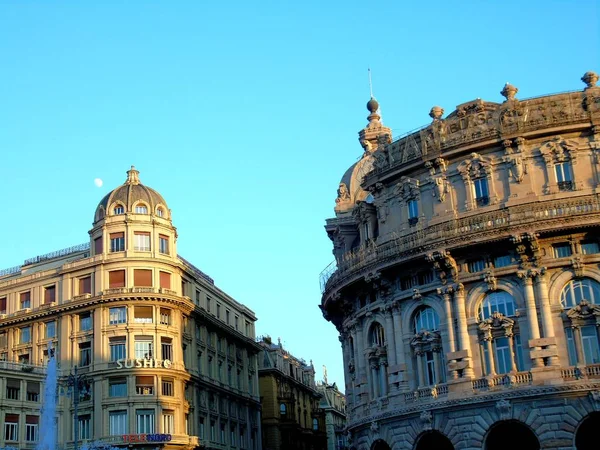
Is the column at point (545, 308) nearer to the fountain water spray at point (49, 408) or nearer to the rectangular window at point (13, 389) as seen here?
the fountain water spray at point (49, 408)

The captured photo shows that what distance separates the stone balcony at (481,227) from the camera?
5153 cm

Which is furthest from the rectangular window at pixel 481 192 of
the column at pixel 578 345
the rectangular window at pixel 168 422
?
the rectangular window at pixel 168 422

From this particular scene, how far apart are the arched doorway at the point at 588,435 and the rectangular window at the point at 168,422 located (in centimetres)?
3780

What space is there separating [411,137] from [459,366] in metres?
15.0

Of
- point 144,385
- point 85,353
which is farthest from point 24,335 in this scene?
point 144,385

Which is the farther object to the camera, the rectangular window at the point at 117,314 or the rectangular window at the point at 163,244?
the rectangular window at the point at 163,244

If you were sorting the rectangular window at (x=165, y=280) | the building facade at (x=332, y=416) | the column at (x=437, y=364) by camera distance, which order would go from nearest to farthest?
the column at (x=437, y=364) < the rectangular window at (x=165, y=280) < the building facade at (x=332, y=416)

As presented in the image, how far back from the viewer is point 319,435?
122m

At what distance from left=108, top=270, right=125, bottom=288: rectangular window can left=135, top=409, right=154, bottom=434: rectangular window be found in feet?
36.0

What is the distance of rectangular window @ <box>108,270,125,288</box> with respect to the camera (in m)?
79.7

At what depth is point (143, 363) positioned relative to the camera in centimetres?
7719

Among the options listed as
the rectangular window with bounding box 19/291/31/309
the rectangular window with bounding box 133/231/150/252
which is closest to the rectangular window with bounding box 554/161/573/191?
the rectangular window with bounding box 133/231/150/252

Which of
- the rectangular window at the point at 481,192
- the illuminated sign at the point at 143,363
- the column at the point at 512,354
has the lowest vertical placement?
the column at the point at 512,354

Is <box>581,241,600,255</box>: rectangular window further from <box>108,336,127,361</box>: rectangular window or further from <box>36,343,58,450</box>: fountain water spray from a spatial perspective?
<box>36,343,58,450</box>: fountain water spray
